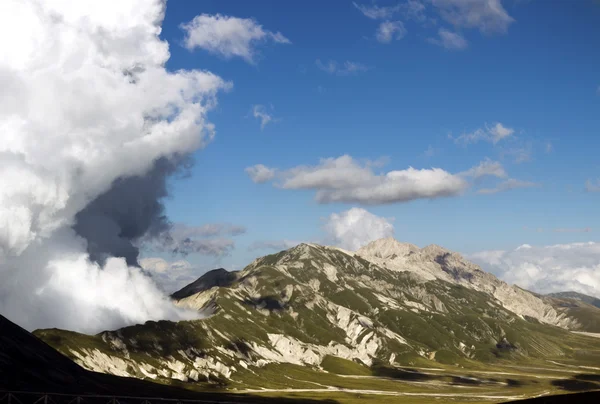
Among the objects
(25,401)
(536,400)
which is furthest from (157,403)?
(536,400)

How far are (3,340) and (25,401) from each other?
78833mm

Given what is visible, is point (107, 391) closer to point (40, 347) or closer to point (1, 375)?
point (1, 375)

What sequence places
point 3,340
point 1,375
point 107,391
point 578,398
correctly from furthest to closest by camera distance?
point 3,340 → point 107,391 → point 1,375 → point 578,398

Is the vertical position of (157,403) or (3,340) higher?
(3,340)

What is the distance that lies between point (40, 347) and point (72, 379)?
35.7 m

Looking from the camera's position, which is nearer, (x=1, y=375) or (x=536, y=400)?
(x=536, y=400)

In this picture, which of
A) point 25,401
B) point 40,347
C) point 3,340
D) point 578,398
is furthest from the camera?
point 40,347

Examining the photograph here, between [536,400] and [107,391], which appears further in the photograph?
[107,391]

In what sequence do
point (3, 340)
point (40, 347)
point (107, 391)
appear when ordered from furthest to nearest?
point (40, 347) < point (3, 340) < point (107, 391)

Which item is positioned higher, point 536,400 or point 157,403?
point 536,400

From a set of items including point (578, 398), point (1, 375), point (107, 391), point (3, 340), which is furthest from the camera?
point (3, 340)

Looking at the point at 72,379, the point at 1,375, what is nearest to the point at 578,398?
the point at 1,375

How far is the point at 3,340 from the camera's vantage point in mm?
181750

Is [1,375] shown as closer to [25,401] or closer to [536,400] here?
[25,401]
